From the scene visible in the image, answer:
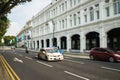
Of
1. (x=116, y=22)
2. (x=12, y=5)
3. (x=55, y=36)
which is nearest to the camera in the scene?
(x=12, y=5)

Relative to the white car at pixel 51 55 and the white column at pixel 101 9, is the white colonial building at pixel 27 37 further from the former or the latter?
the white car at pixel 51 55

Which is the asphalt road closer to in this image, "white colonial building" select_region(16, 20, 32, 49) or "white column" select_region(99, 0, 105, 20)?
"white column" select_region(99, 0, 105, 20)

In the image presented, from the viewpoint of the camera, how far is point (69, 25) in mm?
52250

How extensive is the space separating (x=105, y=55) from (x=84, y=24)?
64.4 feet

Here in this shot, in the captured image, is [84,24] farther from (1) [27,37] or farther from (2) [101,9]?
(1) [27,37]

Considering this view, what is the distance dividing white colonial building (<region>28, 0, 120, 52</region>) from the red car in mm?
8560

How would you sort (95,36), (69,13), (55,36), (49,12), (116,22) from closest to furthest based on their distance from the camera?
1. (116,22)
2. (95,36)
3. (69,13)
4. (55,36)
5. (49,12)

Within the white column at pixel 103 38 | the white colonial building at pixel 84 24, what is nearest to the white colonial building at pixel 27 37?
the white colonial building at pixel 84 24

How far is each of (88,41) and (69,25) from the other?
30.9ft

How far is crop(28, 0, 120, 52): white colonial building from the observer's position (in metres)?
36.0

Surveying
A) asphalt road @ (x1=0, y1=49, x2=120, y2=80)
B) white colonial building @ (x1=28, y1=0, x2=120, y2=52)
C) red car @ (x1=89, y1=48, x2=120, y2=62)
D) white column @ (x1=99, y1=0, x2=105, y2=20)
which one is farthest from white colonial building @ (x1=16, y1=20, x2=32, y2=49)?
asphalt road @ (x1=0, y1=49, x2=120, y2=80)

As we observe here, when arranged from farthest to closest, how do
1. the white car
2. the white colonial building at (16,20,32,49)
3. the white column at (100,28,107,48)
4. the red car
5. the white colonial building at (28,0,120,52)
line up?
the white colonial building at (16,20,32,49) < the white column at (100,28,107,48) < the white colonial building at (28,0,120,52) < the white car < the red car

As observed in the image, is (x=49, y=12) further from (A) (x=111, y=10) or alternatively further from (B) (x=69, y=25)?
(A) (x=111, y=10)

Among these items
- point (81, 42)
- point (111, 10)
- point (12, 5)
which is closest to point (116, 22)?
point (111, 10)
